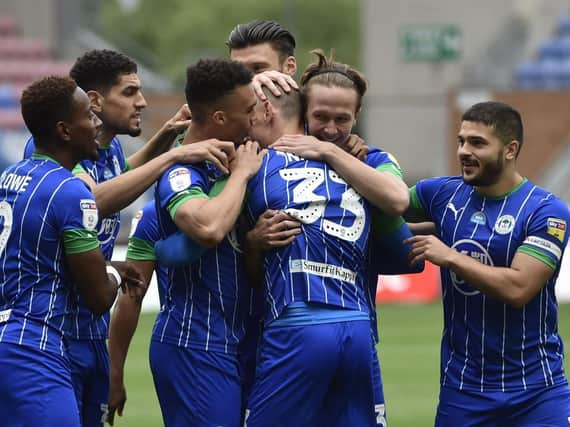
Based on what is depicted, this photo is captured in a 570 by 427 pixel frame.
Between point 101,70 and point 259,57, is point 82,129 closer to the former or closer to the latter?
point 101,70

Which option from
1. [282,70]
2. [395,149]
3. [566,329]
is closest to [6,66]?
[395,149]

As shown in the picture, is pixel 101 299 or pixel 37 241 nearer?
pixel 37 241

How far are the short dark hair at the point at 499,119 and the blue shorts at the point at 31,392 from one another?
2.21 m

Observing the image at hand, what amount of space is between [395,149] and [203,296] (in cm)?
2452

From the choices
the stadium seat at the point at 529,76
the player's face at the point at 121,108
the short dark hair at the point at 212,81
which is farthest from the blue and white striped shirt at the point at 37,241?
the stadium seat at the point at 529,76

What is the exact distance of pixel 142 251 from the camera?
6.07 m

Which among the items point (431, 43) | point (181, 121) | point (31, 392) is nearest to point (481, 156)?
point (181, 121)

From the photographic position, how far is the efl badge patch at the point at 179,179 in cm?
519

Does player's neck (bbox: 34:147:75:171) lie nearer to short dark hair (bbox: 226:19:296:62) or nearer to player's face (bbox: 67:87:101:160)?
player's face (bbox: 67:87:101:160)

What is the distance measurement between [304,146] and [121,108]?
1.27m

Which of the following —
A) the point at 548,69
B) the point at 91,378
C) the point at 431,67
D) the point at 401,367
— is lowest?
the point at 401,367

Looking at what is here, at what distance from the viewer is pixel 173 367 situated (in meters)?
5.39

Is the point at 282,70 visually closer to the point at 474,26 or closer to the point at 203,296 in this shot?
the point at 203,296

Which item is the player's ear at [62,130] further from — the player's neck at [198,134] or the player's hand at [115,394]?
the player's hand at [115,394]
